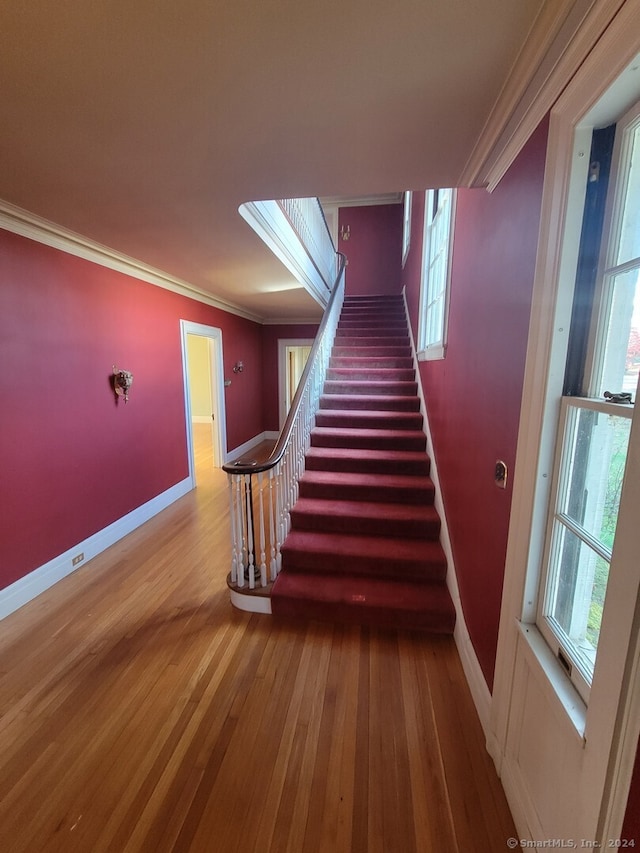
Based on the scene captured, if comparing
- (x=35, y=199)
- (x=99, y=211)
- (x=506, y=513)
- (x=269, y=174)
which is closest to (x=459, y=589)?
(x=506, y=513)

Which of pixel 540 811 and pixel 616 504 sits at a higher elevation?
pixel 616 504

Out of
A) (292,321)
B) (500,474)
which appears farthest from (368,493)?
(292,321)

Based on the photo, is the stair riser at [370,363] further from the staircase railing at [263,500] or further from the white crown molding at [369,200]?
the white crown molding at [369,200]

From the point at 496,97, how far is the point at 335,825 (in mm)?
2510

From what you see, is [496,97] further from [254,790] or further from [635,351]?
[254,790]

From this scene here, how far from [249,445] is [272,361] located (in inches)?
67.4

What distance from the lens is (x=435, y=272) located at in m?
3.13

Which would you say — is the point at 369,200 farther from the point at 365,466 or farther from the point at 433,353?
the point at 365,466

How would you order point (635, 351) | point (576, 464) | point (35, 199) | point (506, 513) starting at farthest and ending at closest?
point (35, 199), point (506, 513), point (576, 464), point (635, 351)

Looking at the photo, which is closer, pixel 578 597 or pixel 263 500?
pixel 578 597

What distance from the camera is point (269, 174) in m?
1.63

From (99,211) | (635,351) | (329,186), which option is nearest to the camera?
(635,351)

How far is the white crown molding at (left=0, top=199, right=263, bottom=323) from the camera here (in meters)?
2.07

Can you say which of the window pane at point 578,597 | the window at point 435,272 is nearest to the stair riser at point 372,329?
the window at point 435,272
